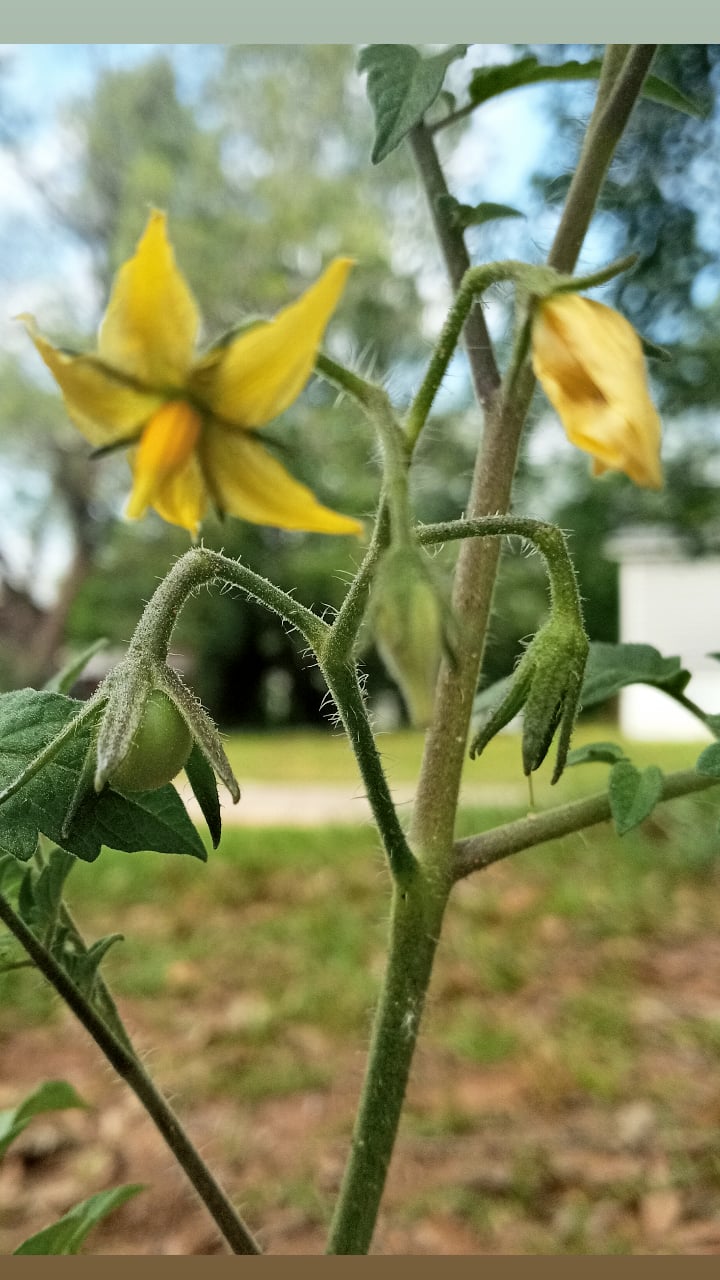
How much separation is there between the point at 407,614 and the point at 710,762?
144 millimetres

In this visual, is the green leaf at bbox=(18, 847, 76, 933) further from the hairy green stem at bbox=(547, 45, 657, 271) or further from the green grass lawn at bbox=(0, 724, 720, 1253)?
the hairy green stem at bbox=(547, 45, 657, 271)

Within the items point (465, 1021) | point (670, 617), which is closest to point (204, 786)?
point (465, 1021)

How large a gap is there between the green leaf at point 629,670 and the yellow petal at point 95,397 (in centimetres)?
23

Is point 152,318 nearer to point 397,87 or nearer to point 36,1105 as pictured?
point 397,87

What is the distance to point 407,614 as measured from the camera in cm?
22

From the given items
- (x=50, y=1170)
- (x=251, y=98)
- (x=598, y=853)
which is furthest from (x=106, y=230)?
(x=50, y=1170)

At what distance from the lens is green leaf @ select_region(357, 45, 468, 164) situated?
0.31 metres

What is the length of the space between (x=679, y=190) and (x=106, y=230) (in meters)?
2.62

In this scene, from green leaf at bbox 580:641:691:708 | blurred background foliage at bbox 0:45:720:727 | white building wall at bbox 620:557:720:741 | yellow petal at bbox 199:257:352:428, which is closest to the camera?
yellow petal at bbox 199:257:352:428

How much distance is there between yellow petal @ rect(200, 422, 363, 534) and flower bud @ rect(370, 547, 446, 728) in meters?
0.02

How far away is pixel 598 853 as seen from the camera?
1994 millimetres

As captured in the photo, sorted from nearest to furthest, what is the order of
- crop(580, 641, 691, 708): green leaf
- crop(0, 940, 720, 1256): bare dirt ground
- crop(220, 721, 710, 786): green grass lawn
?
crop(580, 641, 691, 708): green leaf < crop(0, 940, 720, 1256): bare dirt ground < crop(220, 721, 710, 786): green grass lawn

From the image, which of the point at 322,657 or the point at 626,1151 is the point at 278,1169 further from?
the point at 322,657

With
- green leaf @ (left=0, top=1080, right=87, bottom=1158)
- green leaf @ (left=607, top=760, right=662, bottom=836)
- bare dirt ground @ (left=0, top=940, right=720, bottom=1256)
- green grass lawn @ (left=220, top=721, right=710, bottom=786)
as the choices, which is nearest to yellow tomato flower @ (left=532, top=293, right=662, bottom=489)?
green leaf @ (left=607, top=760, right=662, bottom=836)
